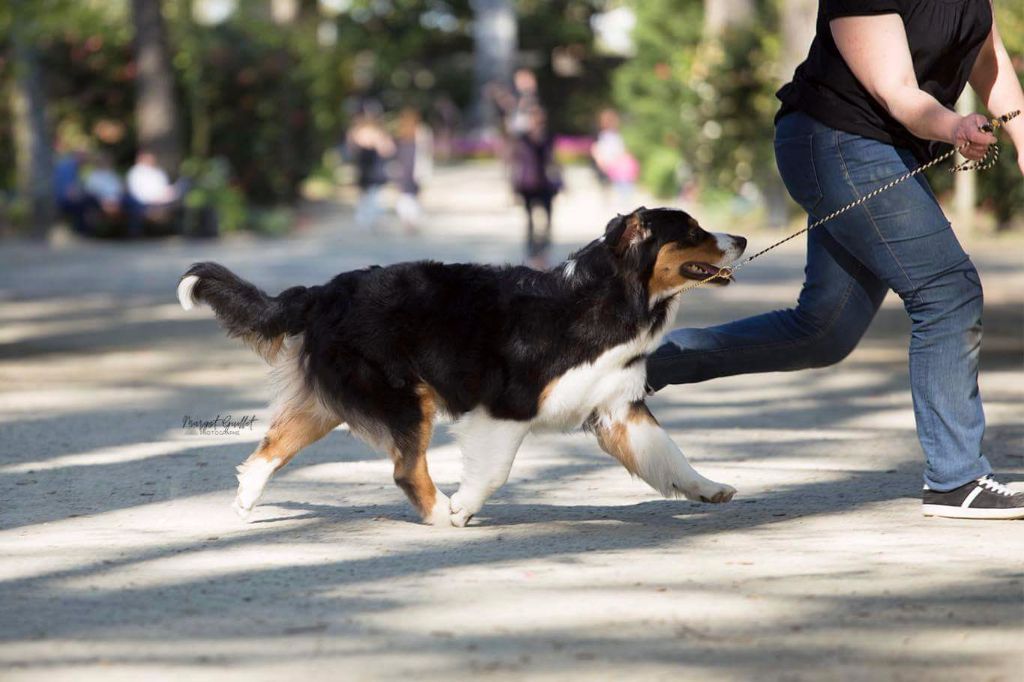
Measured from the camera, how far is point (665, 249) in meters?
5.87

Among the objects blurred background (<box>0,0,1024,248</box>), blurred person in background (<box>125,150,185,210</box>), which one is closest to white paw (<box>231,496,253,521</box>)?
blurred background (<box>0,0,1024,248</box>)

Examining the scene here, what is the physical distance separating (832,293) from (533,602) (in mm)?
2063

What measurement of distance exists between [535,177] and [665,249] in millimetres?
13081

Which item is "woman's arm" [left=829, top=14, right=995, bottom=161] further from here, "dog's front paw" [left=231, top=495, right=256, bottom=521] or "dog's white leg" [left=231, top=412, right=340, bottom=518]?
"dog's front paw" [left=231, top=495, right=256, bottom=521]

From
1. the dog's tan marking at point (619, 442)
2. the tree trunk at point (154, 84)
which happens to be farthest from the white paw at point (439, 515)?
the tree trunk at point (154, 84)

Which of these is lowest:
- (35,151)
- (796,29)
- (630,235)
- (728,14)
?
(35,151)

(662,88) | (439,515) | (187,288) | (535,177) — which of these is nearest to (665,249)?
(439,515)

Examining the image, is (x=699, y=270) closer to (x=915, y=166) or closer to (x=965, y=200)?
(x=915, y=166)

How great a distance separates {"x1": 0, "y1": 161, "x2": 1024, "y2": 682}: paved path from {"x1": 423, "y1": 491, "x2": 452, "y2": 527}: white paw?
0.06 m

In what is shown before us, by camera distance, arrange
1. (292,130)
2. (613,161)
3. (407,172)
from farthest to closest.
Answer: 1. (292,130)
2. (613,161)
3. (407,172)

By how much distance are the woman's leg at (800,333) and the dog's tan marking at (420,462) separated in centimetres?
89

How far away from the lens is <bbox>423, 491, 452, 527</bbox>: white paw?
5.96 meters

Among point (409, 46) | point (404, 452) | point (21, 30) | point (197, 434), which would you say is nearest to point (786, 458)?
point (404, 452)

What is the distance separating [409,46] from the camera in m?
54.7
